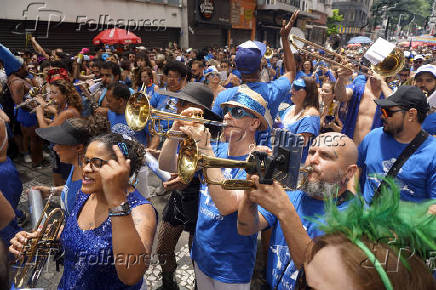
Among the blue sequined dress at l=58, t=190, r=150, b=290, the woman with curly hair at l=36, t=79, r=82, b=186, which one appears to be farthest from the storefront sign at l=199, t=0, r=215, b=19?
the blue sequined dress at l=58, t=190, r=150, b=290

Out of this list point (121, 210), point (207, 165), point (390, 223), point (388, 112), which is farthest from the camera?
point (388, 112)

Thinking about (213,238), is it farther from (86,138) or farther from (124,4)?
(124,4)

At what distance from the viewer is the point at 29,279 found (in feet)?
6.77

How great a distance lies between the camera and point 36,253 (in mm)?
2059

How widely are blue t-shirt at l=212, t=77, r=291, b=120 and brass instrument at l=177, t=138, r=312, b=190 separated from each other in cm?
154

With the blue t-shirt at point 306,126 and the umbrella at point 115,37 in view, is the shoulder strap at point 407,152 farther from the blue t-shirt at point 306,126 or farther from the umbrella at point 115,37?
the umbrella at point 115,37

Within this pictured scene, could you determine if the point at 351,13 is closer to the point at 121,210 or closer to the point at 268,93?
the point at 268,93

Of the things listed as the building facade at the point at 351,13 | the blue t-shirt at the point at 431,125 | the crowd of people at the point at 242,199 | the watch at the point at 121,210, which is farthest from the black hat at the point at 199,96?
the building facade at the point at 351,13

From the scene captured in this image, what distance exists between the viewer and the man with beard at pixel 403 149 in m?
2.64

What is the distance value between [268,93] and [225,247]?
219cm

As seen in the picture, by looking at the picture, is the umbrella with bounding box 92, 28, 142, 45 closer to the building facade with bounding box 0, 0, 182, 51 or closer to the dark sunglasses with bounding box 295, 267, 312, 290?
the building facade with bounding box 0, 0, 182, 51

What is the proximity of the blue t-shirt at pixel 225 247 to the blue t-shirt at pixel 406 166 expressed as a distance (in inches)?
46.5

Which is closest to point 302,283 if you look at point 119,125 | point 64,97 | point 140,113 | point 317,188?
point 317,188

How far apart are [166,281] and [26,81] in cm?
577
